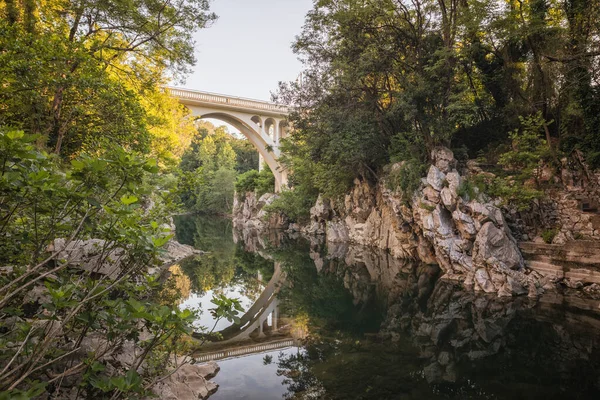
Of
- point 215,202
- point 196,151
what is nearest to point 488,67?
point 215,202

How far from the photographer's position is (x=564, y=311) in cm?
746

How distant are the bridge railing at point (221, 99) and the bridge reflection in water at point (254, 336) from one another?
65.6ft

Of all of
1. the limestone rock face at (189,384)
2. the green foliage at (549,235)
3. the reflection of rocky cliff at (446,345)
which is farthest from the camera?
the green foliage at (549,235)

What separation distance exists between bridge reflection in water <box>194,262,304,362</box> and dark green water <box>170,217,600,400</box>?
0.9 inches

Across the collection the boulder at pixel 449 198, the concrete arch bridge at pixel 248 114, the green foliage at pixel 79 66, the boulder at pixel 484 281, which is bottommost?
the boulder at pixel 484 281

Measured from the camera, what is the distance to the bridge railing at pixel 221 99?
25969 mm

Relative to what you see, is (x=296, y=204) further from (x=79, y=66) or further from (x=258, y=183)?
(x=79, y=66)

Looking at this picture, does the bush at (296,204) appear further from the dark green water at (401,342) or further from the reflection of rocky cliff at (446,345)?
the reflection of rocky cliff at (446,345)

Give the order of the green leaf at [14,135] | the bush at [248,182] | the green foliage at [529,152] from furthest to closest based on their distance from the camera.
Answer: the bush at [248,182], the green foliage at [529,152], the green leaf at [14,135]

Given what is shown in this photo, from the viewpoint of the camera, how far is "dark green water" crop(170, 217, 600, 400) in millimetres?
4832

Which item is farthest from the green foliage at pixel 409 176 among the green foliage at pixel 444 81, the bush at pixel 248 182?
the bush at pixel 248 182

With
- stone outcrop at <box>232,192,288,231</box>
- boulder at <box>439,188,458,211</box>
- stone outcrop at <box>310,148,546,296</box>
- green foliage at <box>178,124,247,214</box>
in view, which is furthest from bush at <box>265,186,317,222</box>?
green foliage at <box>178,124,247,214</box>

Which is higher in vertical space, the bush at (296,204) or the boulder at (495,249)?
the bush at (296,204)

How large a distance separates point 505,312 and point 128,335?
7793 mm
